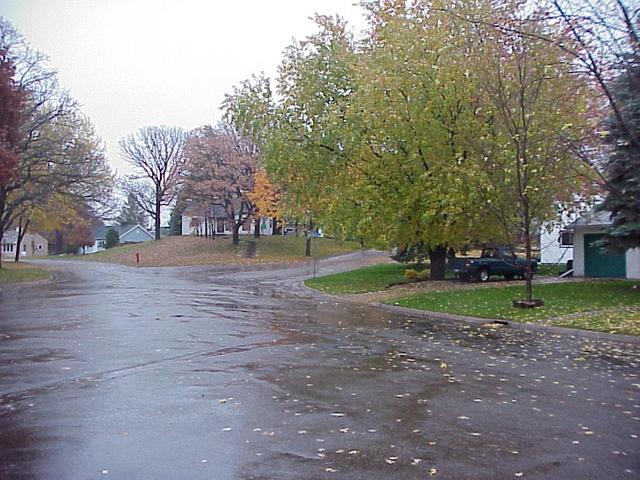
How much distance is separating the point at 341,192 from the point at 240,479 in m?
24.5

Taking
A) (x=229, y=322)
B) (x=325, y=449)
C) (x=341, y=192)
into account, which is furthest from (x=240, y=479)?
(x=341, y=192)

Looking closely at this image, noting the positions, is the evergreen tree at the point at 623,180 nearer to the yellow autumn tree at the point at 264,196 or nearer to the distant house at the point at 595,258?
the distant house at the point at 595,258

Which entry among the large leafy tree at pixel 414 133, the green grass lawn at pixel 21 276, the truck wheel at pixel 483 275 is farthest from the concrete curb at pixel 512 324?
the green grass lawn at pixel 21 276

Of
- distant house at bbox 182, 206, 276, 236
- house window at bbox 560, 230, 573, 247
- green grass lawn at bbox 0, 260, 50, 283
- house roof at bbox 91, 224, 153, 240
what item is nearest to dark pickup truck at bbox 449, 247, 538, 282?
house window at bbox 560, 230, 573, 247

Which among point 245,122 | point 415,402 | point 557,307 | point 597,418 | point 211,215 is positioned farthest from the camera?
point 211,215

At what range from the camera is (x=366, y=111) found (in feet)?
84.6

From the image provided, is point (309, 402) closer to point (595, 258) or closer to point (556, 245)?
point (595, 258)

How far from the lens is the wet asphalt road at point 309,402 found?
5.97 m

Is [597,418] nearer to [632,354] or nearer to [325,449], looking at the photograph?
[325,449]

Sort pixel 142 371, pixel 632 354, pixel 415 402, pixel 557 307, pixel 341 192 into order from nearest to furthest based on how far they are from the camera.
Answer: pixel 415 402 → pixel 142 371 → pixel 632 354 → pixel 557 307 → pixel 341 192

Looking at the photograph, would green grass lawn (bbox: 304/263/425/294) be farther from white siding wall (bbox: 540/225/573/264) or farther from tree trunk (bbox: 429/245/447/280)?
white siding wall (bbox: 540/225/573/264)

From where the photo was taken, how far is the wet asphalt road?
597 centimetres

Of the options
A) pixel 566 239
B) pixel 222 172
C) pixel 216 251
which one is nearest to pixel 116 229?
pixel 216 251

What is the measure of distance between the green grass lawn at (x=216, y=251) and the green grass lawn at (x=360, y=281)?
1459 cm
